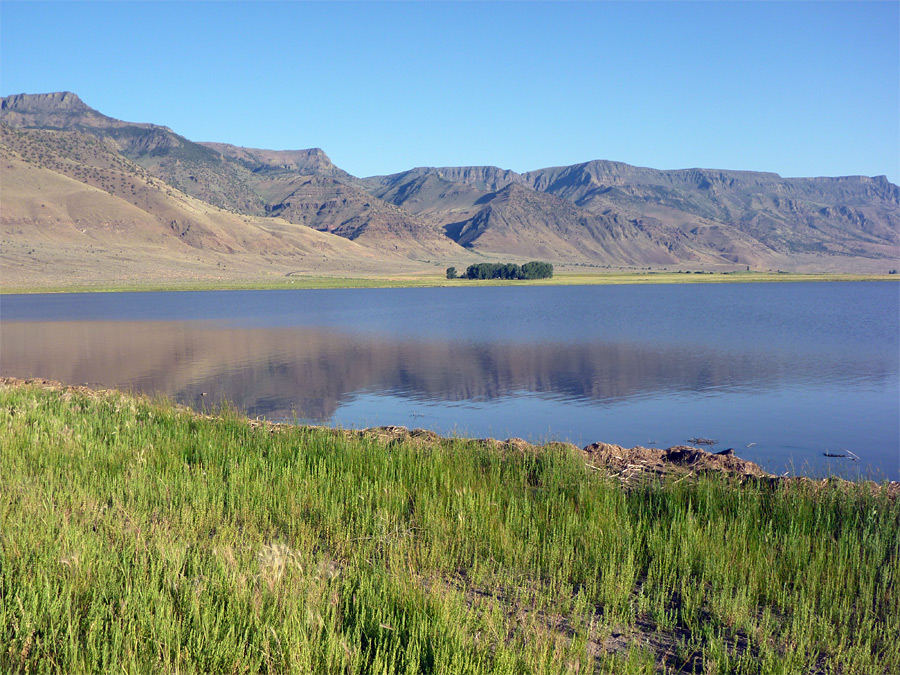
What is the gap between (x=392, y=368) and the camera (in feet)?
77.6

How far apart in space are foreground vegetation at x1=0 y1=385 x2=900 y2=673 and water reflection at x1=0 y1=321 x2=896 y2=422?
23.9ft

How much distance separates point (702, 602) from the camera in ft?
16.3

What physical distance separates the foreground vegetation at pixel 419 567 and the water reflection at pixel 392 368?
23.9ft

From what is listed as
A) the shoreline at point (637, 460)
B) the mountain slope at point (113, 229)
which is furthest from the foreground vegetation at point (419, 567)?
the mountain slope at point (113, 229)

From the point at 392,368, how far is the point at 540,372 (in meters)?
5.09

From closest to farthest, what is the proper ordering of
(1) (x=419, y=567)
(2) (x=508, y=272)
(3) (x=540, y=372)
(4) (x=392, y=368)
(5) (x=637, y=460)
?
(1) (x=419, y=567) < (5) (x=637, y=460) < (3) (x=540, y=372) < (4) (x=392, y=368) < (2) (x=508, y=272)

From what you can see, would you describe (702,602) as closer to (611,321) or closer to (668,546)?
(668,546)

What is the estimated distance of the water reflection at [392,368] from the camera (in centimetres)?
1877

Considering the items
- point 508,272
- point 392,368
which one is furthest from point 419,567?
point 508,272

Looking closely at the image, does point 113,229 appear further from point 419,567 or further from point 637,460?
point 419,567

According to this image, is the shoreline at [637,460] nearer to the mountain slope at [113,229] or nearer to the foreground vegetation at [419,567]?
the foreground vegetation at [419,567]

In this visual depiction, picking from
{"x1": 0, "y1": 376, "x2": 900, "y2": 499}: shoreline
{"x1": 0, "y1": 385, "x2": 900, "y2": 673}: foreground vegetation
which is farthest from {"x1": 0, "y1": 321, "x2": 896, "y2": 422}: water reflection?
{"x1": 0, "y1": 385, "x2": 900, "y2": 673}: foreground vegetation

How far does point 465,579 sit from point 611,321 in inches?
1490

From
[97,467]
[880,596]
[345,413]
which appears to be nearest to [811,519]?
[880,596]
